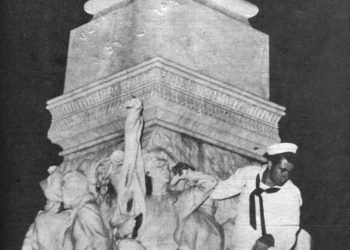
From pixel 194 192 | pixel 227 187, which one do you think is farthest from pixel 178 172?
pixel 227 187

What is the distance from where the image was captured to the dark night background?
5.85 metres

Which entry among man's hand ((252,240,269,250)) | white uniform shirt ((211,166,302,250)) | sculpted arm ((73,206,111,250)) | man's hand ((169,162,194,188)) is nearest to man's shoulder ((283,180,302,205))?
white uniform shirt ((211,166,302,250))

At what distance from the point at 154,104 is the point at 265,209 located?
2.75 ft

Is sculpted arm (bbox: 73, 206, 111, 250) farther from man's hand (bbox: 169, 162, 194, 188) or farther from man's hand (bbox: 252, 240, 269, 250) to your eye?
man's hand (bbox: 252, 240, 269, 250)

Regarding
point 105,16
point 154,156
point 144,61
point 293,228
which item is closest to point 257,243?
point 293,228

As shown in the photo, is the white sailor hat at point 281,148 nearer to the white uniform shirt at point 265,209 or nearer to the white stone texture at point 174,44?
the white uniform shirt at point 265,209

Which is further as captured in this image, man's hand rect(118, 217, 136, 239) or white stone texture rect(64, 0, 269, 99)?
white stone texture rect(64, 0, 269, 99)

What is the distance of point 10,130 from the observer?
6.42 meters

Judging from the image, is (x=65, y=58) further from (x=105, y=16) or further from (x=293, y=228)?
(x=293, y=228)

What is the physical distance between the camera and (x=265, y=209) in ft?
17.7

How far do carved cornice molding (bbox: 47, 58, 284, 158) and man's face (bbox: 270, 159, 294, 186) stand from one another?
1.72ft

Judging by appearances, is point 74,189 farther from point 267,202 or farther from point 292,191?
point 292,191

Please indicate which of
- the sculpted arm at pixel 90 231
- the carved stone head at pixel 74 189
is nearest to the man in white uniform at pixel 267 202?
the sculpted arm at pixel 90 231

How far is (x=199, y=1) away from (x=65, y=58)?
3.30 ft
